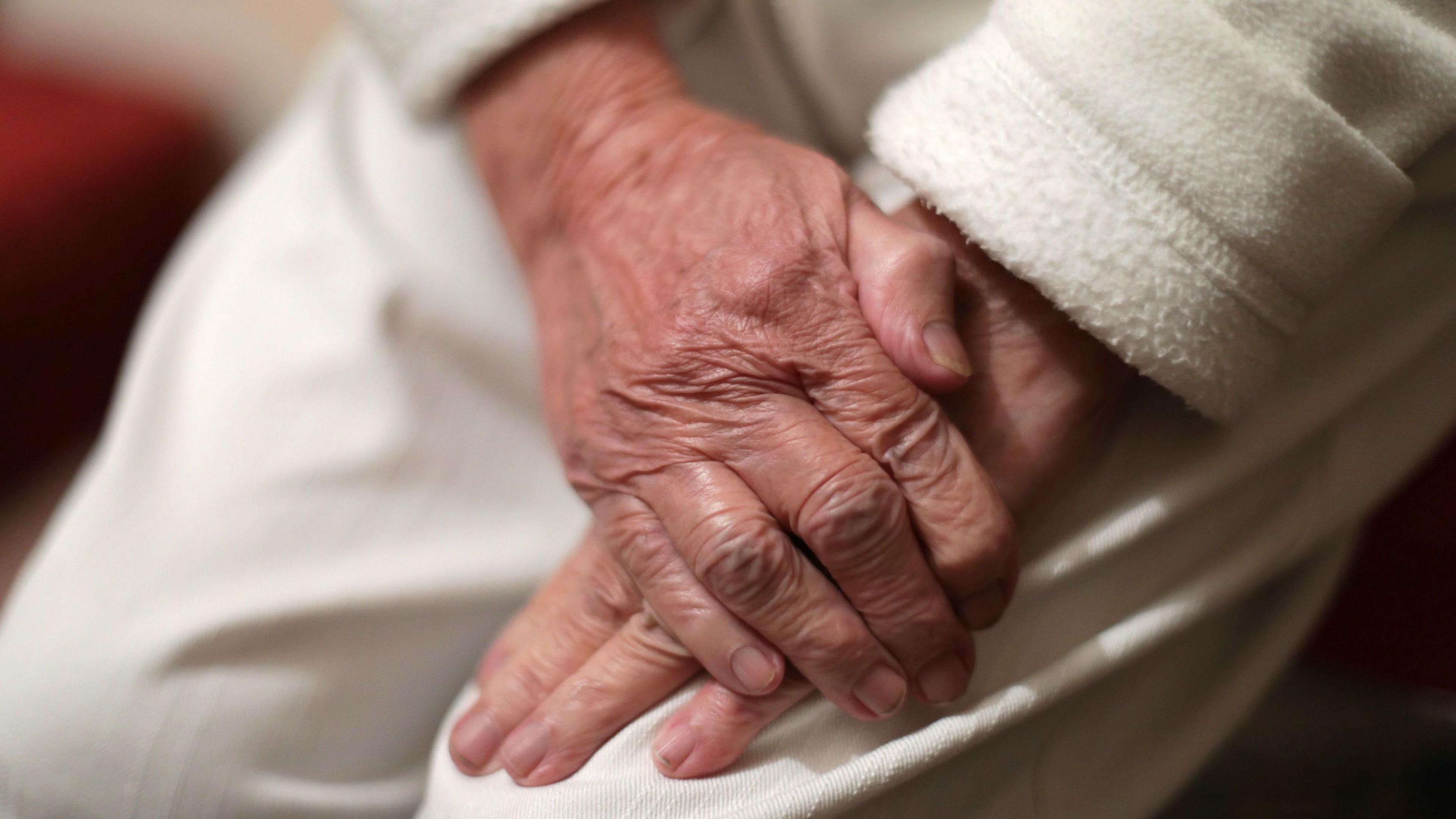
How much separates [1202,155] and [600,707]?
1.26 feet

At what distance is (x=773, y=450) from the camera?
0.41 meters

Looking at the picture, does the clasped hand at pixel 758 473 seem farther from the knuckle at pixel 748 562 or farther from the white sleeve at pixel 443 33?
the white sleeve at pixel 443 33

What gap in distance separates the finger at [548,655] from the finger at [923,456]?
0.16 m

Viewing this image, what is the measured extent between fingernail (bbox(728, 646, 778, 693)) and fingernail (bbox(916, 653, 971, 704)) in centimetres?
7

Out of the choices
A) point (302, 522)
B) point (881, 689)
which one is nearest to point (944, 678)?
point (881, 689)

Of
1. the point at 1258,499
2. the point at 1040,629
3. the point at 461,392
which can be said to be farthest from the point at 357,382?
the point at 1258,499

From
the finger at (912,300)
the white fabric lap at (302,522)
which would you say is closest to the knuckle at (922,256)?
the finger at (912,300)

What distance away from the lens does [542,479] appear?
64 centimetres

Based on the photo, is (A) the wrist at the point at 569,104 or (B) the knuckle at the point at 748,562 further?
(A) the wrist at the point at 569,104

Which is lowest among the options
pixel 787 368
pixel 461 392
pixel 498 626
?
pixel 498 626

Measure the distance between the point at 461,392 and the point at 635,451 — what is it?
23 cm

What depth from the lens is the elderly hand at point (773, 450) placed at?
400 mm

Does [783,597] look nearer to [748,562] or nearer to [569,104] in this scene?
[748,562]

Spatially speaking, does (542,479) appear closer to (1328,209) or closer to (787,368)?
(787,368)
